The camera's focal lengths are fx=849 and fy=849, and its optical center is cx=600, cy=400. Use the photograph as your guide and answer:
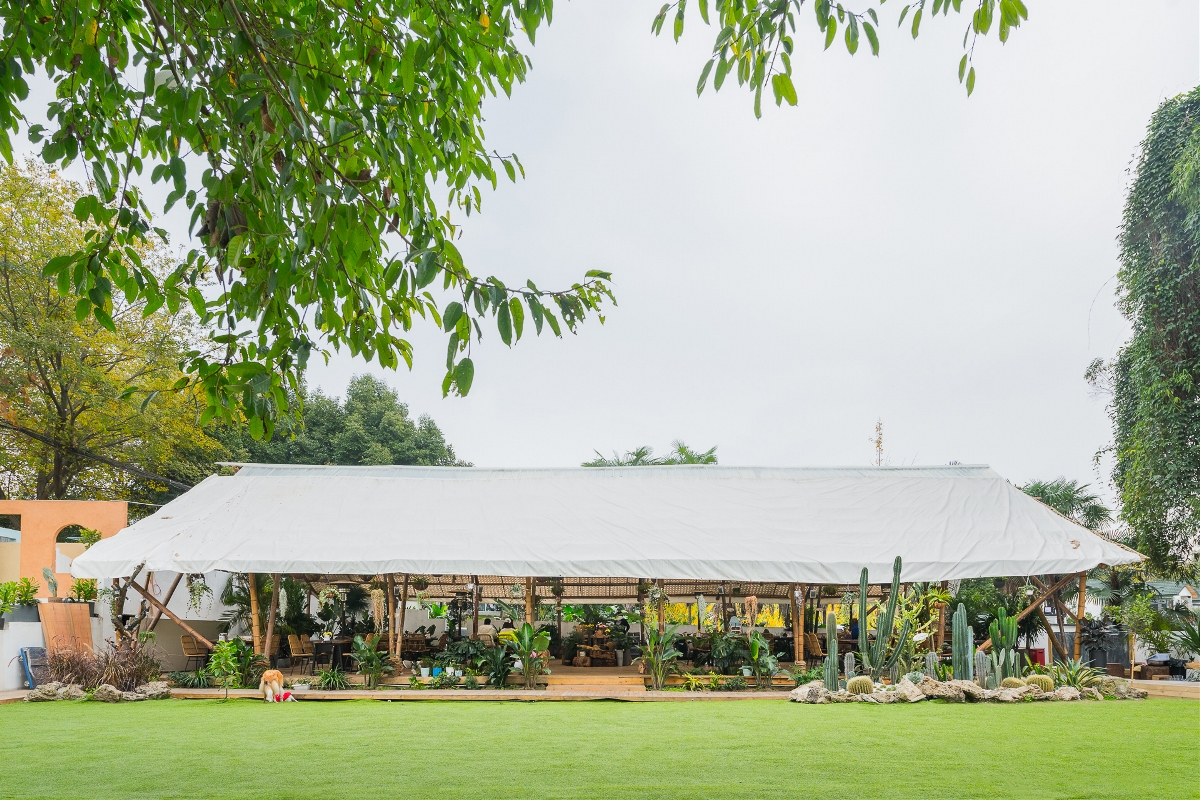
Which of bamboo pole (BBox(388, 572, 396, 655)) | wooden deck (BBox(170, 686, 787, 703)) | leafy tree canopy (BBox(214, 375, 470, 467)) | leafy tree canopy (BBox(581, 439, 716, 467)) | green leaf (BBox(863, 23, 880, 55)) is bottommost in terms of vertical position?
wooden deck (BBox(170, 686, 787, 703))

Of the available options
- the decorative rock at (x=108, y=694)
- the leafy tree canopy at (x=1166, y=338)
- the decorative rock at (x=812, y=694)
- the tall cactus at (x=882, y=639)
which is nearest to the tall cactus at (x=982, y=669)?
the tall cactus at (x=882, y=639)

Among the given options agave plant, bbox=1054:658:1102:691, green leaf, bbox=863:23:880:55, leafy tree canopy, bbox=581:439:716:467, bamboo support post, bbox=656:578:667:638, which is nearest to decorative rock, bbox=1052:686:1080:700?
agave plant, bbox=1054:658:1102:691

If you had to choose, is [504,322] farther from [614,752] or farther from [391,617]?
[391,617]

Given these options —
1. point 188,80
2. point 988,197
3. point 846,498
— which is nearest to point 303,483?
point 846,498

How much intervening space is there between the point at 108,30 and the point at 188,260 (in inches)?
44.9

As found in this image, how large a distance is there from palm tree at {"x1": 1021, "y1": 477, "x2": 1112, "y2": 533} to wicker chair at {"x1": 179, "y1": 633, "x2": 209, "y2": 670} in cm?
1844

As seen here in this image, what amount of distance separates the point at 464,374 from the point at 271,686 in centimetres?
1095

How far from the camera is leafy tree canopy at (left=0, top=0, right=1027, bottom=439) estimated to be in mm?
3070

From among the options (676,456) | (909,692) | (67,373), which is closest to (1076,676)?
(909,692)

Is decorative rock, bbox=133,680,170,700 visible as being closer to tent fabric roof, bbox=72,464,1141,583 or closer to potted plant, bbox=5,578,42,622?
tent fabric roof, bbox=72,464,1141,583

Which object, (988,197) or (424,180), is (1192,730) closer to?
(424,180)

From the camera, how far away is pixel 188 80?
3.20 metres

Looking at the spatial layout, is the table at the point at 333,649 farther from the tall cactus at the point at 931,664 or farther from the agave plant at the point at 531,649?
the tall cactus at the point at 931,664

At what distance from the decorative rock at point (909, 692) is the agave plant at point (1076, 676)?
8.29ft
